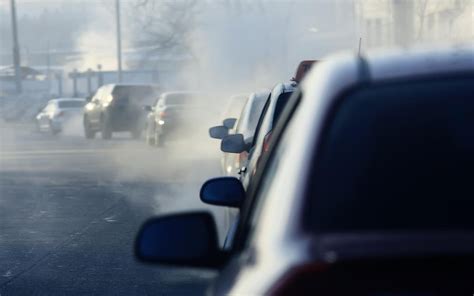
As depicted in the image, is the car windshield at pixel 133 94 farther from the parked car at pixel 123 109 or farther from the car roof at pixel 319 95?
the car roof at pixel 319 95

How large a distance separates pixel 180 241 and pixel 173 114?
2828cm

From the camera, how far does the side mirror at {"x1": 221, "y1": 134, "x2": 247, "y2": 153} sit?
37.5ft

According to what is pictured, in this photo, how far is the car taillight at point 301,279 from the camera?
2.47 m

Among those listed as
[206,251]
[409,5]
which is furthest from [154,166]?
[206,251]

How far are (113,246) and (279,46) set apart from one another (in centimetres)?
4551

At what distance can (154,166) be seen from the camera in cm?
2478

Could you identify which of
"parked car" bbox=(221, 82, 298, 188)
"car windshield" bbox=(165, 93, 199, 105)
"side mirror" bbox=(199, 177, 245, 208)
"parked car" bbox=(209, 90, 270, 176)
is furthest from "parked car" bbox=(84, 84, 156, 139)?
"side mirror" bbox=(199, 177, 245, 208)

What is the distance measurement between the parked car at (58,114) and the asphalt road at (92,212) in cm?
1548

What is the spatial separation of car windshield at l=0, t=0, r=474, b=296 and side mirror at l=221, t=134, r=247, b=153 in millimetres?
12

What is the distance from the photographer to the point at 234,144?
37.6 feet

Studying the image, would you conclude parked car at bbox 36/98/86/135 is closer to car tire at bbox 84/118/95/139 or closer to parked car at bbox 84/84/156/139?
car tire at bbox 84/118/95/139

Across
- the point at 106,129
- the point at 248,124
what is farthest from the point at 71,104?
the point at 248,124

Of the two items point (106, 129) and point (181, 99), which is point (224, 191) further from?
point (106, 129)

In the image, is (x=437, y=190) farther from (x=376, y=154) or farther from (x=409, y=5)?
(x=409, y=5)
